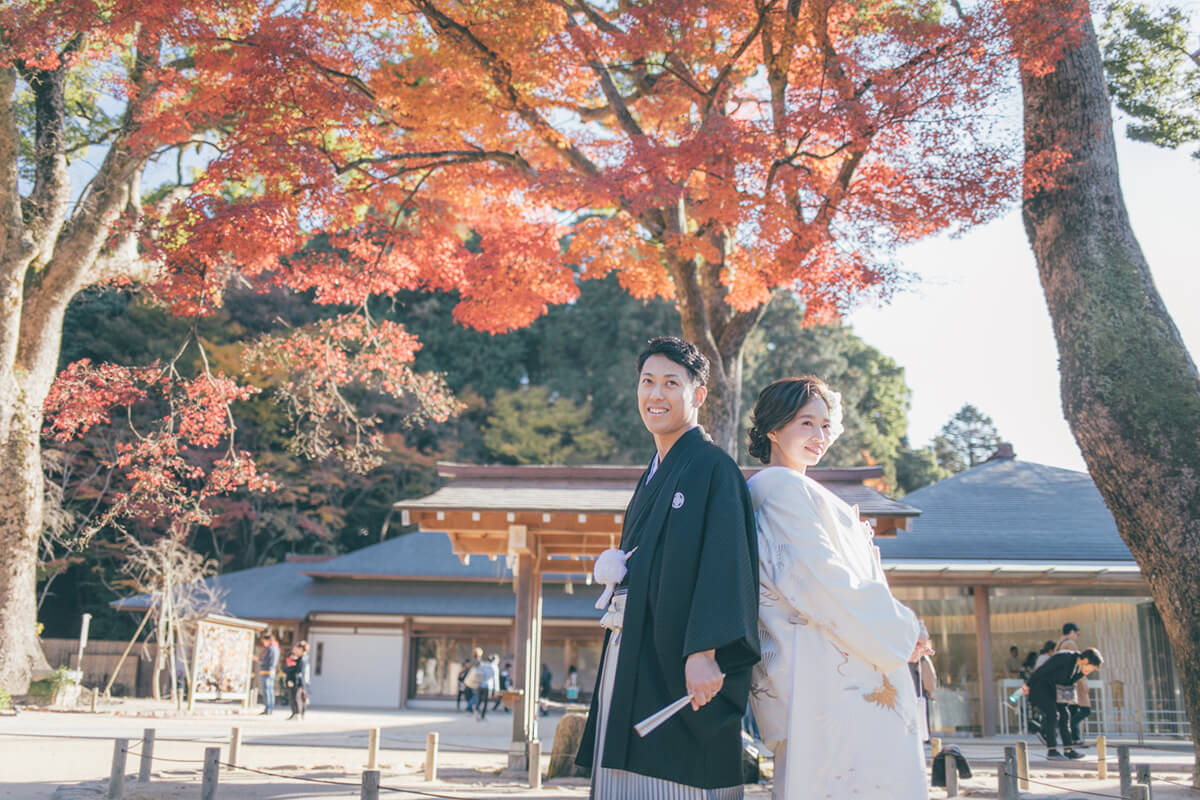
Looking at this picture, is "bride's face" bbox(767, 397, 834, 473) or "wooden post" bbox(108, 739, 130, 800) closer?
"bride's face" bbox(767, 397, 834, 473)

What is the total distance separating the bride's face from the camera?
281 centimetres

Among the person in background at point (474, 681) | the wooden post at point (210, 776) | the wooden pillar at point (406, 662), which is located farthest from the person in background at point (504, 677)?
the wooden post at point (210, 776)

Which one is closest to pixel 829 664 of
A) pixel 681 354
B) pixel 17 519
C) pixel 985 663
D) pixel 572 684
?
pixel 681 354

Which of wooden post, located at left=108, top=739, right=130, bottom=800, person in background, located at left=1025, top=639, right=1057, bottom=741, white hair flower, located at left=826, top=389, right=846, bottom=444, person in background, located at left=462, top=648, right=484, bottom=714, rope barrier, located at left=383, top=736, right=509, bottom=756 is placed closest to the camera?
white hair flower, located at left=826, top=389, right=846, bottom=444

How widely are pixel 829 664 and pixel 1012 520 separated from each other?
13201 mm

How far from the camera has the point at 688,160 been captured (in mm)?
7516

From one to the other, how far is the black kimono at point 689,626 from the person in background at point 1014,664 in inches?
489

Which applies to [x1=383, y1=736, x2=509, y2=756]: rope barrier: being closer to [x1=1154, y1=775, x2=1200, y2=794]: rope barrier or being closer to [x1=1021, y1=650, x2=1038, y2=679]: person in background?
[x1=1154, y1=775, x2=1200, y2=794]: rope barrier

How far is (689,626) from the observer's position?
2334mm

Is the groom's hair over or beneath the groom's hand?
over

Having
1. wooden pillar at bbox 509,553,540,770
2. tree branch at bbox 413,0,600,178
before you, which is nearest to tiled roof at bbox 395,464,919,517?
wooden pillar at bbox 509,553,540,770

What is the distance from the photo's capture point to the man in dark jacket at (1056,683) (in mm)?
9656

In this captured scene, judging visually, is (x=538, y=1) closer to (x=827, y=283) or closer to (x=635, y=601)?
(x=827, y=283)

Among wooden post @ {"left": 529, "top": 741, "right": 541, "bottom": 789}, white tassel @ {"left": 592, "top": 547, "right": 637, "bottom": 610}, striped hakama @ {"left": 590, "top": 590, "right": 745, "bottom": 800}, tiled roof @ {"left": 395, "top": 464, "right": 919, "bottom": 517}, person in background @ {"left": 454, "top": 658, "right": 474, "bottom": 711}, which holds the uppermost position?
tiled roof @ {"left": 395, "top": 464, "right": 919, "bottom": 517}
